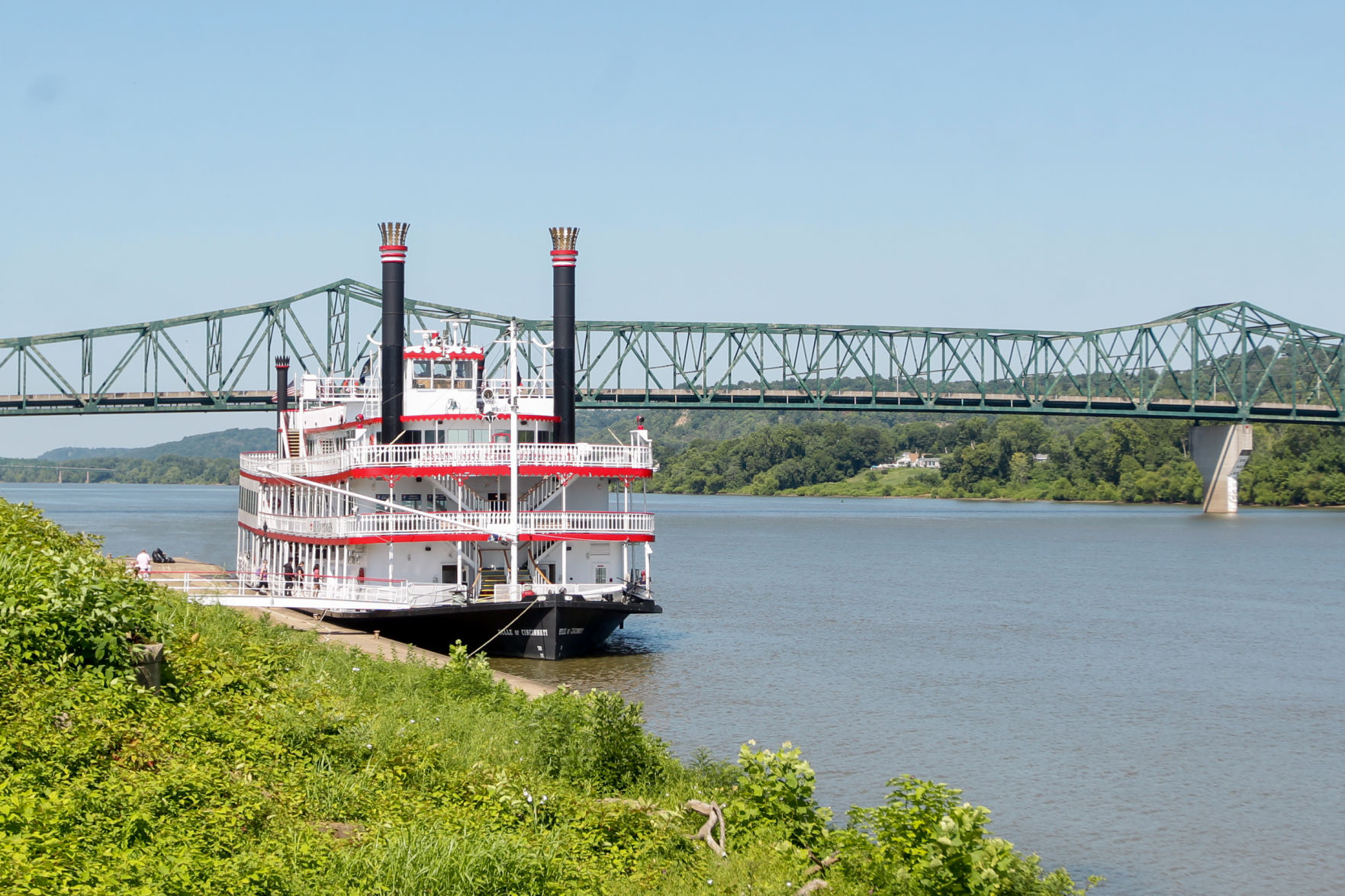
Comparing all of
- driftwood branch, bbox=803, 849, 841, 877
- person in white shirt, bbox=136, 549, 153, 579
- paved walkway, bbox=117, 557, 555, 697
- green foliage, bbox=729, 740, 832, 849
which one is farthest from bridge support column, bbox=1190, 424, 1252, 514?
driftwood branch, bbox=803, 849, 841, 877

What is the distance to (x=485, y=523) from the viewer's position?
32.9m

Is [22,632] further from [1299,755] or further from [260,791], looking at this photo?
[1299,755]

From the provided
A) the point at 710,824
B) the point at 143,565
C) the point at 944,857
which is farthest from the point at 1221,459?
the point at 944,857

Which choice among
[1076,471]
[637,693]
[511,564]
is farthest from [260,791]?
[1076,471]

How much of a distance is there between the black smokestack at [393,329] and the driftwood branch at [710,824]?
2162cm

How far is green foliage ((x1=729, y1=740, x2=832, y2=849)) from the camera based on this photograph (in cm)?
1430

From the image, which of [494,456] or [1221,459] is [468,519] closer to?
[494,456]

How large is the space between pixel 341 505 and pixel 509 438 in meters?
4.33

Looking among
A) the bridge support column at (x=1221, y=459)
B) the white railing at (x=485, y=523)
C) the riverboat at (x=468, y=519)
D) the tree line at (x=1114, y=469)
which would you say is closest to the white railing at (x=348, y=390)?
the riverboat at (x=468, y=519)

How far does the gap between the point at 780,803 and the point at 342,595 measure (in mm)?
20227

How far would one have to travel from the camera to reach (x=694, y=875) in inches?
525

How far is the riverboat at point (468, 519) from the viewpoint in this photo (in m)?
32.2

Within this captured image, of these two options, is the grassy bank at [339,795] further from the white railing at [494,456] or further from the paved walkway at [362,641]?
the white railing at [494,456]

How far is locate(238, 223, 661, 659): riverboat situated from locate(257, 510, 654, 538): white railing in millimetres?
39
